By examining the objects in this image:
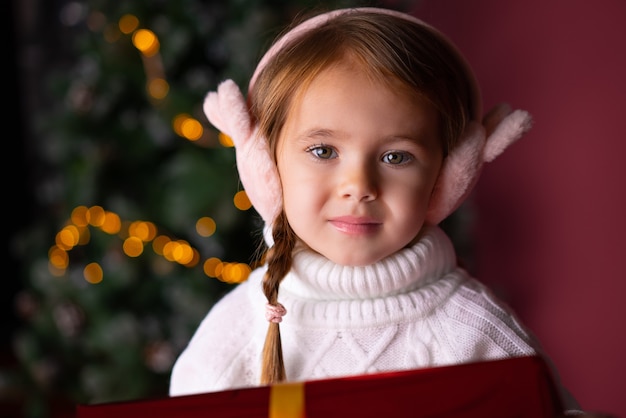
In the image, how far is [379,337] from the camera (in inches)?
33.3

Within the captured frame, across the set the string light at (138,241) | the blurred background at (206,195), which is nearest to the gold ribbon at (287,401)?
the blurred background at (206,195)

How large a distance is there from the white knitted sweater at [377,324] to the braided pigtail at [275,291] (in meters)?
0.02

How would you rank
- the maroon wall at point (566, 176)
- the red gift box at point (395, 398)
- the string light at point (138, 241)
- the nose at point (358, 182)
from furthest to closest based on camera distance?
1. the string light at point (138, 241)
2. the maroon wall at point (566, 176)
3. the nose at point (358, 182)
4. the red gift box at point (395, 398)

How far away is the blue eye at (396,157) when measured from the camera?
2.64ft

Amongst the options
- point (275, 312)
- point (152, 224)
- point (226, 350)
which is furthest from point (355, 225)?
point (152, 224)

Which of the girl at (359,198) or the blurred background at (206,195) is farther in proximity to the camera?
the blurred background at (206,195)

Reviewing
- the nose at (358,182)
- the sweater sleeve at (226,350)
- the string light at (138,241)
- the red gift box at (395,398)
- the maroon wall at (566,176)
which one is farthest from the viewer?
the string light at (138,241)

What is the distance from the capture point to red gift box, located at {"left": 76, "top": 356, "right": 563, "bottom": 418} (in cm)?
65

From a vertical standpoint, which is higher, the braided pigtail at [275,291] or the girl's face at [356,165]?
the girl's face at [356,165]

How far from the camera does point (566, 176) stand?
184 centimetres

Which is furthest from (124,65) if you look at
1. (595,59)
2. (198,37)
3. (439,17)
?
(595,59)

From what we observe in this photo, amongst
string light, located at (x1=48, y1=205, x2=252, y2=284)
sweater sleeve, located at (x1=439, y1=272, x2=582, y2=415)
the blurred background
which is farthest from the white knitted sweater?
string light, located at (x1=48, y1=205, x2=252, y2=284)

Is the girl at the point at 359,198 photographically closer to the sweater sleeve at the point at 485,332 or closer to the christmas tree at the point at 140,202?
the sweater sleeve at the point at 485,332

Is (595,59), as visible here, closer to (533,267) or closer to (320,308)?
(533,267)
